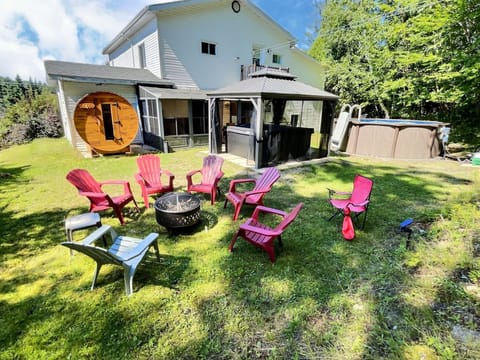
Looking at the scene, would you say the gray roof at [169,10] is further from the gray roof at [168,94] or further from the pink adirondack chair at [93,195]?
the pink adirondack chair at [93,195]

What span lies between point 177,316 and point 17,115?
18331mm

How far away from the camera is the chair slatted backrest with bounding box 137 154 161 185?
17.5 ft

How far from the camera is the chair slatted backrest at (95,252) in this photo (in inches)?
96.9

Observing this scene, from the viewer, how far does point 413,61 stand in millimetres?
11109

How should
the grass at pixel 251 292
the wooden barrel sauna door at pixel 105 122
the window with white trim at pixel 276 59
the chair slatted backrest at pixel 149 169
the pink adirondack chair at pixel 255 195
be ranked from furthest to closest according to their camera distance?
1. the window with white trim at pixel 276 59
2. the wooden barrel sauna door at pixel 105 122
3. the chair slatted backrest at pixel 149 169
4. the pink adirondack chair at pixel 255 195
5. the grass at pixel 251 292

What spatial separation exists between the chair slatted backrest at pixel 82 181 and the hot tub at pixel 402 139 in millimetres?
9695

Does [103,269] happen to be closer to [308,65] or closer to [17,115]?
[17,115]

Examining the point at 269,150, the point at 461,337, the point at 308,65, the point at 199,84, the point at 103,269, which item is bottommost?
the point at 103,269

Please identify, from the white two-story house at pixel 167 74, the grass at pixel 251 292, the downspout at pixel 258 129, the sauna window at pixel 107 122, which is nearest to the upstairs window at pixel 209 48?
the white two-story house at pixel 167 74

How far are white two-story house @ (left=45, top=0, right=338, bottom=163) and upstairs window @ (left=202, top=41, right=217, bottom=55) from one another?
1.1 inches

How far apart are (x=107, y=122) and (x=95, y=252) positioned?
8460mm

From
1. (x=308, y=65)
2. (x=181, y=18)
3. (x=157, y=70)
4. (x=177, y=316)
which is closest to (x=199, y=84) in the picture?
(x=157, y=70)

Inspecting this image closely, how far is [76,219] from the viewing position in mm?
3873

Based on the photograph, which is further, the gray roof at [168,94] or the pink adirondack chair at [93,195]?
the gray roof at [168,94]
